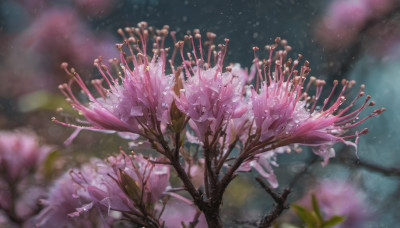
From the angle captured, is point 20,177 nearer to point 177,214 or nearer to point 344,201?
point 177,214

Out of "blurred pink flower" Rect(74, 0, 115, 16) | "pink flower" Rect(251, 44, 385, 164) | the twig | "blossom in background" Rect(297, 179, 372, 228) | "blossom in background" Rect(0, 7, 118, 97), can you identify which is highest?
"blurred pink flower" Rect(74, 0, 115, 16)

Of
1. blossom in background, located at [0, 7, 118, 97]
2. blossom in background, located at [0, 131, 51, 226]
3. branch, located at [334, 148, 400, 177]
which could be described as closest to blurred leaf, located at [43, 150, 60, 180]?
blossom in background, located at [0, 131, 51, 226]

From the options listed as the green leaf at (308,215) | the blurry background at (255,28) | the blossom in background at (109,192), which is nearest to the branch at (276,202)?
the green leaf at (308,215)

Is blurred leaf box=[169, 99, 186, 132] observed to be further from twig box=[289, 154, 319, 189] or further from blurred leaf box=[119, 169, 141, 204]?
twig box=[289, 154, 319, 189]

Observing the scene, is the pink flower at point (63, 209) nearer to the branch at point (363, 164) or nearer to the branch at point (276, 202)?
the branch at point (276, 202)

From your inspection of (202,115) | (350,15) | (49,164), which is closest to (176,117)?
(202,115)

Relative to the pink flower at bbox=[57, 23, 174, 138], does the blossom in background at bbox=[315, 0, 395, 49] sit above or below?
above

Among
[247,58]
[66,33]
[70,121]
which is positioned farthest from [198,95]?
[66,33]
